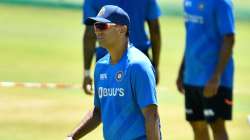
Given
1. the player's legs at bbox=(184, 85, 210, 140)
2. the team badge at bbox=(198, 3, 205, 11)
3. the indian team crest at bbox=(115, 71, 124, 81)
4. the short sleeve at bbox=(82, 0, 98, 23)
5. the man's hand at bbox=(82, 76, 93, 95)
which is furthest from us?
the man's hand at bbox=(82, 76, 93, 95)

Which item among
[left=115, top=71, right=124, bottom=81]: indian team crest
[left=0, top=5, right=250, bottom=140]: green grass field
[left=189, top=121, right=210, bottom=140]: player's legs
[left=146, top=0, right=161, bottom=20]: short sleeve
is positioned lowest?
[left=0, top=5, right=250, bottom=140]: green grass field

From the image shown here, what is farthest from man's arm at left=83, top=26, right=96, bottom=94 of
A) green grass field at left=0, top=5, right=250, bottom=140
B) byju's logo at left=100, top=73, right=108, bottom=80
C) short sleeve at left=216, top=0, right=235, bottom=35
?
byju's logo at left=100, top=73, right=108, bottom=80

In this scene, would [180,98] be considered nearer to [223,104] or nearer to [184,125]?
[184,125]

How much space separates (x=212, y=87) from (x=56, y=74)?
9.62 meters

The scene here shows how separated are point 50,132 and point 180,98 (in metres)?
4.01

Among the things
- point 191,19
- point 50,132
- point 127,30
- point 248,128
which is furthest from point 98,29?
point 248,128

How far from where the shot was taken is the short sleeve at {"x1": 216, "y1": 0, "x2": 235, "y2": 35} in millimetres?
10289

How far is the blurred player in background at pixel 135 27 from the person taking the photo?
1075cm

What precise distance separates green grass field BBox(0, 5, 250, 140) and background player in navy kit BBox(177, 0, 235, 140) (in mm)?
2654

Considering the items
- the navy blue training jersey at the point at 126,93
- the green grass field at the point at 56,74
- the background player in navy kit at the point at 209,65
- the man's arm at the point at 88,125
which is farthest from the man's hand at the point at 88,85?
the navy blue training jersey at the point at 126,93

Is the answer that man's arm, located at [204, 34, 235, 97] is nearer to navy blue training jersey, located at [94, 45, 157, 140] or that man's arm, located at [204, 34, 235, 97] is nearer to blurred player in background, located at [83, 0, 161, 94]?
blurred player in background, located at [83, 0, 161, 94]

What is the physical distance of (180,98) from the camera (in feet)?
56.4

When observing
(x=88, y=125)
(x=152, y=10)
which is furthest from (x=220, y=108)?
(x=88, y=125)

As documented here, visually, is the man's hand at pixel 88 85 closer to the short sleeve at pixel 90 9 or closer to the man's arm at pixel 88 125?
the short sleeve at pixel 90 9
